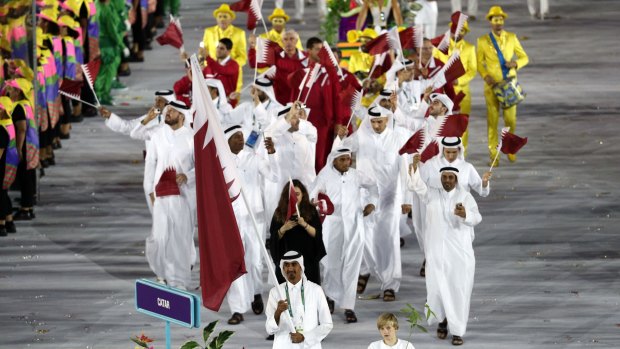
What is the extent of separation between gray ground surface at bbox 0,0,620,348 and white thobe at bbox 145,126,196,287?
545 millimetres

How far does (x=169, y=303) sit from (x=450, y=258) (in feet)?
Result: 18.4

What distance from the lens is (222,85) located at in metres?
23.2

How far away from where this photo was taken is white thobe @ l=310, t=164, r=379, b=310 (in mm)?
19688

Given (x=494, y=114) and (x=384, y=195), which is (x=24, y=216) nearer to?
(x=384, y=195)

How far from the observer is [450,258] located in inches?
743

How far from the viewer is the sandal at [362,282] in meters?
20.8

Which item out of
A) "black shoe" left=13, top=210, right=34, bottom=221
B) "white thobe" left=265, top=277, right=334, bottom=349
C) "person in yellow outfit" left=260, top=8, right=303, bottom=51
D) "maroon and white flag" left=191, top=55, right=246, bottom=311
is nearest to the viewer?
"maroon and white flag" left=191, top=55, right=246, bottom=311

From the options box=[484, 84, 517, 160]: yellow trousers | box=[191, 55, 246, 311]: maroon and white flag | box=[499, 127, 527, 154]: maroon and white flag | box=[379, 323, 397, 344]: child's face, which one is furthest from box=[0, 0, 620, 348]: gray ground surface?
box=[191, 55, 246, 311]: maroon and white flag

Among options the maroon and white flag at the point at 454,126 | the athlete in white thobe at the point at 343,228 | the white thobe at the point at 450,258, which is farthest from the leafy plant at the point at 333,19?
the white thobe at the point at 450,258

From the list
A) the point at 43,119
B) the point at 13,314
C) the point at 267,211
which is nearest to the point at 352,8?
the point at 43,119

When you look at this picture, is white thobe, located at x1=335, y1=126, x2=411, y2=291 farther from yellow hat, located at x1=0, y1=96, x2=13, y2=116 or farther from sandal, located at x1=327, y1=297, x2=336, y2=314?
yellow hat, located at x1=0, y1=96, x2=13, y2=116

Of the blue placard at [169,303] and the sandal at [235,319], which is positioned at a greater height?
the blue placard at [169,303]

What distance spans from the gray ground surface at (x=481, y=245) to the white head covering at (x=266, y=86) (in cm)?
220

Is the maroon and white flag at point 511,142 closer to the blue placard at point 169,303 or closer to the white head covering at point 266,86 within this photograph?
the white head covering at point 266,86
